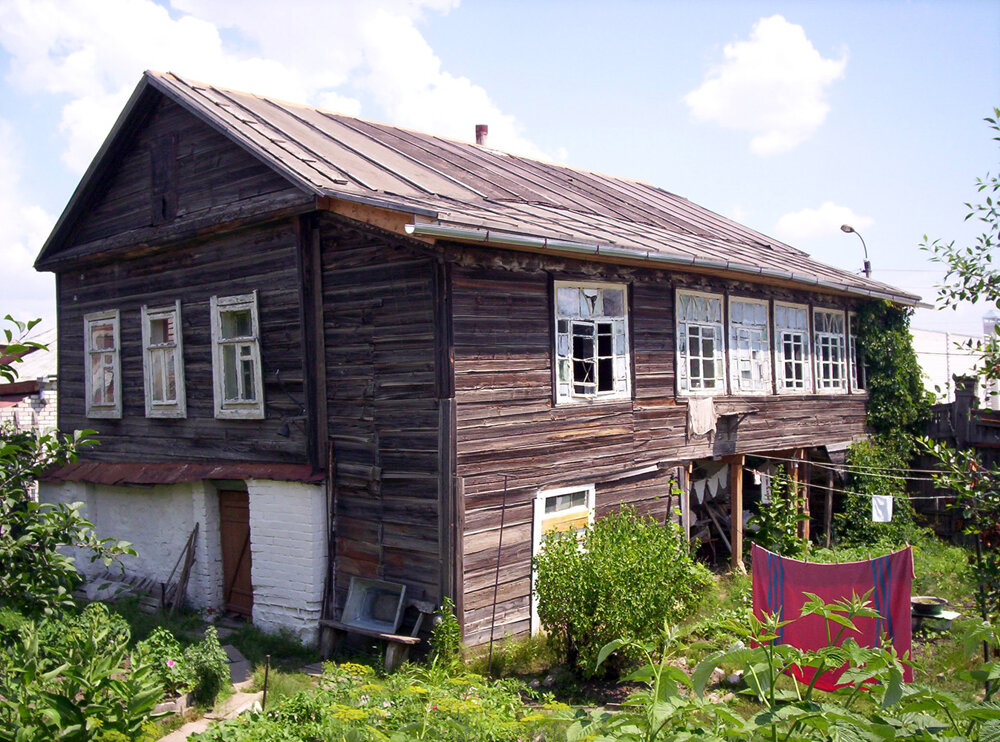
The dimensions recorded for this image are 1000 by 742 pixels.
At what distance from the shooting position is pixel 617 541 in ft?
28.0

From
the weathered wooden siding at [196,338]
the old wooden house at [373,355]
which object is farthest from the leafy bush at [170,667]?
the weathered wooden siding at [196,338]

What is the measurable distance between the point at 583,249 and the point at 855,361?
947 cm

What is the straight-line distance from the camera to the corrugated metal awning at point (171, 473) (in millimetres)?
9891

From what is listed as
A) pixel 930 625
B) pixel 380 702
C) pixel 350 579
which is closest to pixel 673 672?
pixel 380 702

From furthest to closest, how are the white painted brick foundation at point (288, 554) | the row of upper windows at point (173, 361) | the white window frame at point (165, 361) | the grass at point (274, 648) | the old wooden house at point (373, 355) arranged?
1. the white window frame at point (165, 361)
2. the row of upper windows at point (173, 361)
3. the white painted brick foundation at point (288, 554)
4. the grass at point (274, 648)
5. the old wooden house at point (373, 355)

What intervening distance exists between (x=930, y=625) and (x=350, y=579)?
6.89m

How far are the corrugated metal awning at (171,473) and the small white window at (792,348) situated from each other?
8.27 meters

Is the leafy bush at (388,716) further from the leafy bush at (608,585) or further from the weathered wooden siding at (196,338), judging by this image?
the weathered wooden siding at (196,338)

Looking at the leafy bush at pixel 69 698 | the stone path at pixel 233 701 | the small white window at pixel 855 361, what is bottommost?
the stone path at pixel 233 701

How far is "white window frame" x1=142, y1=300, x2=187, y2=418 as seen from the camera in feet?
37.8

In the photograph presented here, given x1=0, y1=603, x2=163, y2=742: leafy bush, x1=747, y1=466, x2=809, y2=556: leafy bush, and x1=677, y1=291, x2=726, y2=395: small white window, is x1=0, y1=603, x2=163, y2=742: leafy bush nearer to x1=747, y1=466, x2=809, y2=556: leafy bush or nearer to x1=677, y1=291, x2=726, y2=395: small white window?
x1=677, y1=291, x2=726, y2=395: small white window

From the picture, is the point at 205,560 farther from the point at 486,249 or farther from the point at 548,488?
the point at 486,249

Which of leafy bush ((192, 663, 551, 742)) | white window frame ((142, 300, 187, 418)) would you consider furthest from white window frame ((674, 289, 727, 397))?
white window frame ((142, 300, 187, 418))

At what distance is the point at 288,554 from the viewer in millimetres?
9906
